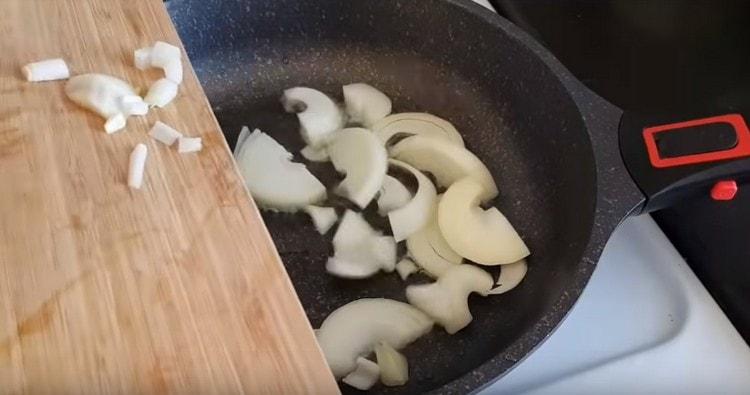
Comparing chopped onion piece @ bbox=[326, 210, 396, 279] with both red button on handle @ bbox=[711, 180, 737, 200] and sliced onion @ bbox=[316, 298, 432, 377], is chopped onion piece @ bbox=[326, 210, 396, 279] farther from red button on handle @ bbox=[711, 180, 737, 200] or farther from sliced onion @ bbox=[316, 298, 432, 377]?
red button on handle @ bbox=[711, 180, 737, 200]

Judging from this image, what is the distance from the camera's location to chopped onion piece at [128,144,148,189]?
1.93 ft

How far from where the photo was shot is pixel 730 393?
69 centimetres

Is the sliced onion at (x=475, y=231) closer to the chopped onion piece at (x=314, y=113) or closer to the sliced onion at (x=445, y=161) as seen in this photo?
the sliced onion at (x=445, y=161)

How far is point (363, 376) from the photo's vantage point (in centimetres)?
68

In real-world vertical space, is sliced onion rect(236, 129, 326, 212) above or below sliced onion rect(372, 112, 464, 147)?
below

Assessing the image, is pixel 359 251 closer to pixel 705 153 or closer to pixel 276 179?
pixel 276 179

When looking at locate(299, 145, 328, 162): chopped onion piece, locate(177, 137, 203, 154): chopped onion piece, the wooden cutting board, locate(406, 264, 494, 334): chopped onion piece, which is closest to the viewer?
the wooden cutting board

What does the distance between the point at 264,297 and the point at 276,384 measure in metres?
0.06

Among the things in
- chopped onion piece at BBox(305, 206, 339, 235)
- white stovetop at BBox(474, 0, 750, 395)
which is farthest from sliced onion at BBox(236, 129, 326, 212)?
white stovetop at BBox(474, 0, 750, 395)

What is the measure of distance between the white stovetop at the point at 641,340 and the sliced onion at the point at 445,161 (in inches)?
5.1

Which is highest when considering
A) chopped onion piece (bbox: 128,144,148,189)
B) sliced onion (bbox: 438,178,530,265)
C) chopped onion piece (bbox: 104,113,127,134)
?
chopped onion piece (bbox: 104,113,127,134)

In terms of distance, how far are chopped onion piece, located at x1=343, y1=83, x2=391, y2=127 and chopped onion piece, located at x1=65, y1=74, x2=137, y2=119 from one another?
0.92ft

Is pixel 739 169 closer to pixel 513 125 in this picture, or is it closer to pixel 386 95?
pixel 513 125

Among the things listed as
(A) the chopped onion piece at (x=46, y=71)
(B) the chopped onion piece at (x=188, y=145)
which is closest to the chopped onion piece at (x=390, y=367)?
(B) the chopped onion piece at (x=188, y=145)
